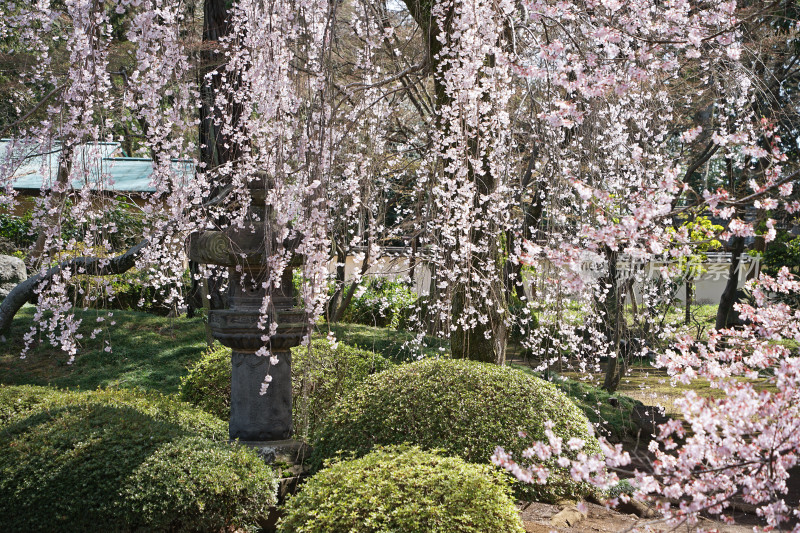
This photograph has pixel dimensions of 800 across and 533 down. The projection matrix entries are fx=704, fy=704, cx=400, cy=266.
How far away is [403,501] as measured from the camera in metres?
3.04

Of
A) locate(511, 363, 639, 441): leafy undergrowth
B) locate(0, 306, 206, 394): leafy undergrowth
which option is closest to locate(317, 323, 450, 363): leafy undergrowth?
locate(511, 363, 639, 441): leafy undergrowth

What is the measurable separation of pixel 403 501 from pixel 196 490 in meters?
1.17

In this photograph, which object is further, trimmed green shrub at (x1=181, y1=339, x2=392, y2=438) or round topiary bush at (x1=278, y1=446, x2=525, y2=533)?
trimmed green shrub at (x1=181, y1=339, x2=392, y2=438)

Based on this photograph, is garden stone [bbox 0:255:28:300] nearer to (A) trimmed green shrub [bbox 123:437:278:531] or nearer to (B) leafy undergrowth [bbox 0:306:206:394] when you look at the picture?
(B) leafy undergrowth [bbox 0:306:206:394]

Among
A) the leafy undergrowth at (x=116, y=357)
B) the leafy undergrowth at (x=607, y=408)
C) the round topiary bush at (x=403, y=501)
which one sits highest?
the round topiary bush at (x=403, y=501)

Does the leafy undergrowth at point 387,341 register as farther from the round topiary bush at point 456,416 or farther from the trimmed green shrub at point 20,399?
the trimmed green shrub at point 20,399

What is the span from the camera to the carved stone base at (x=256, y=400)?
4703mm

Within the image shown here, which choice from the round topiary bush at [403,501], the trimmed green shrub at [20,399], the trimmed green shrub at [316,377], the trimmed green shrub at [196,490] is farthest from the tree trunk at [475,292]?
the trimmed green shrub at [20,399]

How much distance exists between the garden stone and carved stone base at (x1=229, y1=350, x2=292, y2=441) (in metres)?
6.45

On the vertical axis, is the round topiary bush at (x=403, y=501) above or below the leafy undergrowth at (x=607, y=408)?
above

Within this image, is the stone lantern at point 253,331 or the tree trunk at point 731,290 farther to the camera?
the tree trunk at point 731,290

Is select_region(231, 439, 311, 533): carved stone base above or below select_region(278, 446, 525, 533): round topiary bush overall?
below

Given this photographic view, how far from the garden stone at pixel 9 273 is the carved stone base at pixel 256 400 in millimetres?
6455

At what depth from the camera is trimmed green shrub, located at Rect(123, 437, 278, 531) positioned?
347cm
